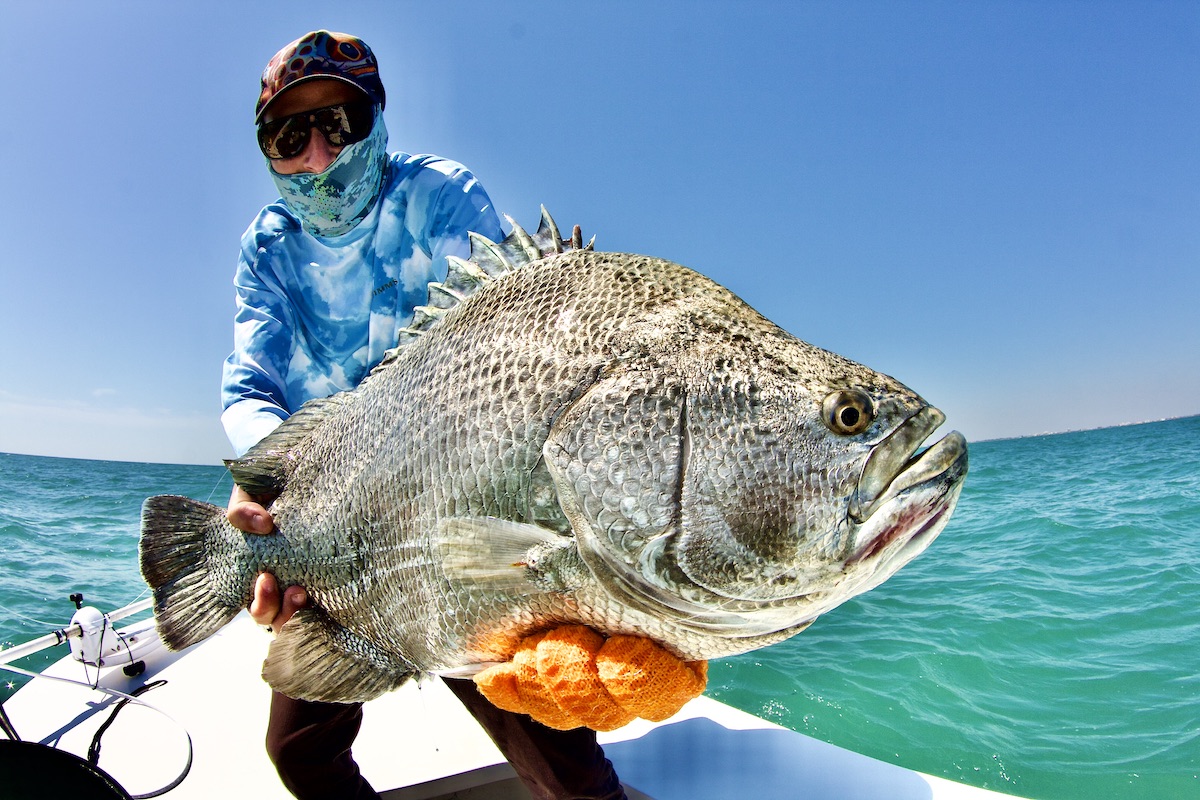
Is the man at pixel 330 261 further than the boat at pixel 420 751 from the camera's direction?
No

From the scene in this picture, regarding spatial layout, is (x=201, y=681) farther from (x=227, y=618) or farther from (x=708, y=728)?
(x=708, y=728)

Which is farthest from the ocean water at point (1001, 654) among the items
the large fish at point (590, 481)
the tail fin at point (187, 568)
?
the large fish at point (590, 481)

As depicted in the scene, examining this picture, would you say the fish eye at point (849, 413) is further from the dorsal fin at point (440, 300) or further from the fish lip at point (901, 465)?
the dorsal fin at point (440, 300)

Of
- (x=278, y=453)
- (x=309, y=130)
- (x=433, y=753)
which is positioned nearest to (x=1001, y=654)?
(x=433, y=753)

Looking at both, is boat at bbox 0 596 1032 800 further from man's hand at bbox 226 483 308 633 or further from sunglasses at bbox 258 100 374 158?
sunglasses at bbox 258 100 374 158

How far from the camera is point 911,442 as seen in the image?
100 centimetres

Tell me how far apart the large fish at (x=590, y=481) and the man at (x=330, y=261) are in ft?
1.63

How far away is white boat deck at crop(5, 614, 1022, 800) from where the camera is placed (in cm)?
247

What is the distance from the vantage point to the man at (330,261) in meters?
2.01

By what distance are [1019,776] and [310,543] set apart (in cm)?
519

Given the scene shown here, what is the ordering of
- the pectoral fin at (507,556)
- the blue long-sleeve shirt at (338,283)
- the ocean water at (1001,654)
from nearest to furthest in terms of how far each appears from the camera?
the pectoral fin at (507,556) → the blue long-sleeve shirt at (338,283) → the ocean water at (1001,654)

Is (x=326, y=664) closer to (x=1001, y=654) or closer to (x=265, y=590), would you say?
(x=265, y=590)

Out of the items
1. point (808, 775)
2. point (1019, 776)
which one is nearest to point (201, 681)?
point (808, 775)

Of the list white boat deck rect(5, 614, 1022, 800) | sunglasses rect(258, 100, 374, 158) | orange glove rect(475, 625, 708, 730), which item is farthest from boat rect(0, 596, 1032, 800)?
sunglasses rect(258, 100, 374, 158)
